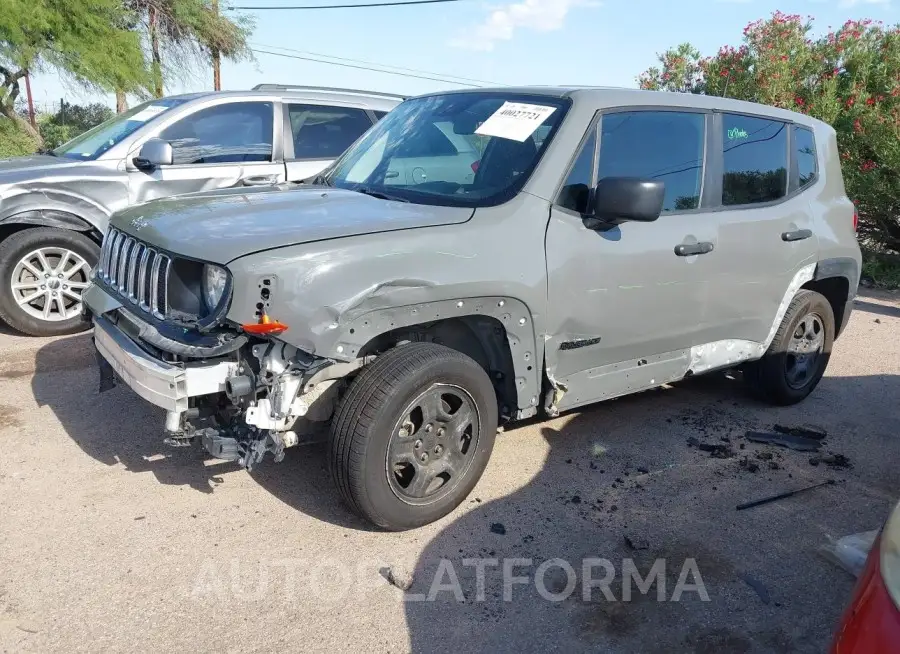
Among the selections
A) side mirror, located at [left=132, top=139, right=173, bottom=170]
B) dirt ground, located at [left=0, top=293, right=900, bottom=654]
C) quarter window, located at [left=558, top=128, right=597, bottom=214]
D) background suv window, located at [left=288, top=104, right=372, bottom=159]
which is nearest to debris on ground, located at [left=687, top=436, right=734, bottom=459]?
dirt ground, located at [left=0, top=293, right=900, bottom=654]

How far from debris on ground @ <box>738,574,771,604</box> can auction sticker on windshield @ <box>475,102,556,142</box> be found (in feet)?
7.39

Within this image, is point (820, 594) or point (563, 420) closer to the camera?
point (820, 594)

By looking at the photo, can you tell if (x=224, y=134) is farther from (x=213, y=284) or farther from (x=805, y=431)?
(x=805, y=431)

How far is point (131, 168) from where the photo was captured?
6.14 m

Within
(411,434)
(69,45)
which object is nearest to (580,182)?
(411,434)

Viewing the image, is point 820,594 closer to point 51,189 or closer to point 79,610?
point 79,610

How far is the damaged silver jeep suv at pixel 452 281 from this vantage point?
118 inches

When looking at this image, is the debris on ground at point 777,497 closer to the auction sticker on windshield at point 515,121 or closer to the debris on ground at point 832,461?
the debris on ground at point 832,461

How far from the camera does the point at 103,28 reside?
65.2 feet

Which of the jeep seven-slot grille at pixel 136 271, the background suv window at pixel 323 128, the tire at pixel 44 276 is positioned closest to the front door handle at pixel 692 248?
the jeep seven-slot grille at pixel 136 271

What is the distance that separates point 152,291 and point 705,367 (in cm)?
310

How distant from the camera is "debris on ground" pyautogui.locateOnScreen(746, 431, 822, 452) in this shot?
4.62 metres

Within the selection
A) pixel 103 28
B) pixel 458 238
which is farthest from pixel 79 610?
pixel 103 28

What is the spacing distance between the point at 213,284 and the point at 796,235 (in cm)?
358
